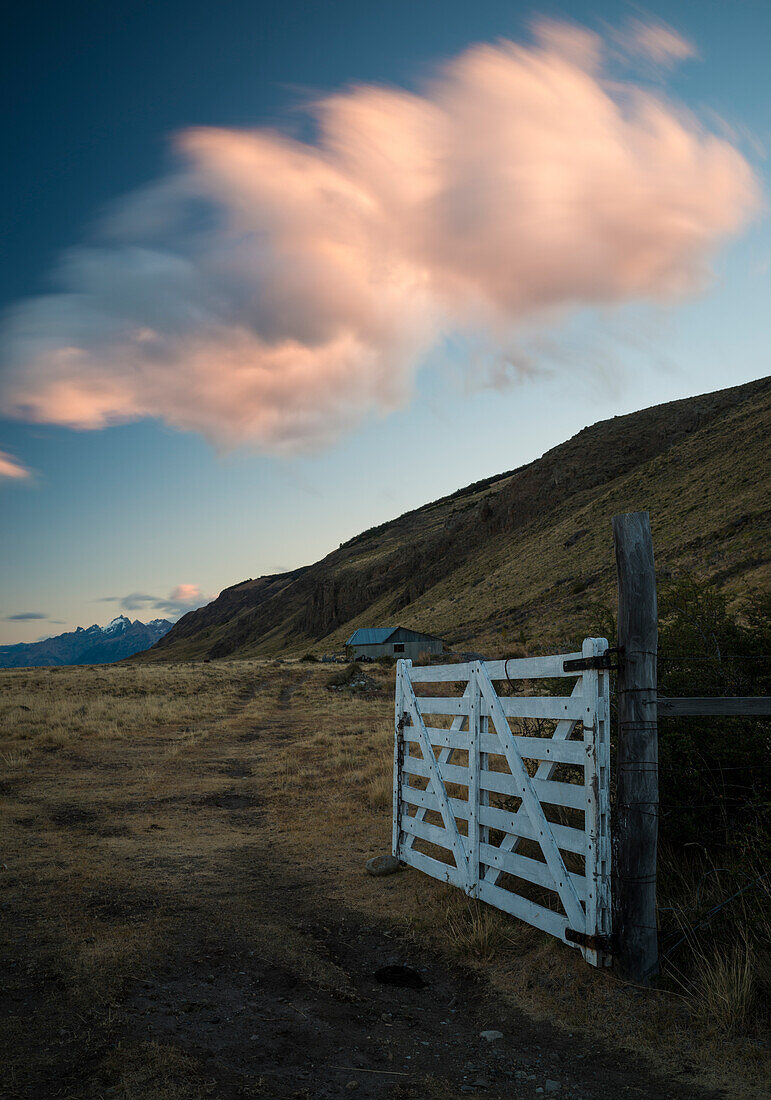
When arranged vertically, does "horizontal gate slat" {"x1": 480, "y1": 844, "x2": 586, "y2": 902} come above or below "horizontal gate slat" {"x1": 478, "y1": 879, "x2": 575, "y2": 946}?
above

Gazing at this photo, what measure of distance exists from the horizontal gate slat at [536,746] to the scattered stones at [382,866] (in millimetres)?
1712

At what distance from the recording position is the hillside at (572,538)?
4525 cm

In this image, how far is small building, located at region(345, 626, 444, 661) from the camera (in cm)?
6569

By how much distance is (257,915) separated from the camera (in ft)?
21.0

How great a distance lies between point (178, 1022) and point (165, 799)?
Answer: 26.9ft

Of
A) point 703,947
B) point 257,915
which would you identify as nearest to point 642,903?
point 703,947

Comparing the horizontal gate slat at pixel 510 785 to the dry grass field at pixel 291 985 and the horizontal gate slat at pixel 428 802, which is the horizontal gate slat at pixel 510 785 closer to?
the horizontal gate slat at pixel 428 802

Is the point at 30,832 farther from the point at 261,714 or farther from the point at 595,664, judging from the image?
the point at 261,714

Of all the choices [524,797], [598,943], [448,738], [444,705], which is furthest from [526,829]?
[444,705]

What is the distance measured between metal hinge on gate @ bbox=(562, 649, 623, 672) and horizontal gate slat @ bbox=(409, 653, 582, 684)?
0.16 feet

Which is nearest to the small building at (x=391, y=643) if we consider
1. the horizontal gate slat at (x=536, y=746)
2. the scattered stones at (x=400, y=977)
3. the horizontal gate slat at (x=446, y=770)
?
the horizontal gate slat at (x=446, y=770)

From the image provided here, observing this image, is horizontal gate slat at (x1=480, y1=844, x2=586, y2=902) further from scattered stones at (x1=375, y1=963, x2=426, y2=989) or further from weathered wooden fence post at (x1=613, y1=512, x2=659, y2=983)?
scattered stones at (x1=375, y1=963, x2=426, y2=989)

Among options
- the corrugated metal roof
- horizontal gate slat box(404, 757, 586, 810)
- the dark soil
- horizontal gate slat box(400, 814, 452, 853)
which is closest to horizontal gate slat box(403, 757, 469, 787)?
horizontal gate slat box(404, 757, 586, 810)

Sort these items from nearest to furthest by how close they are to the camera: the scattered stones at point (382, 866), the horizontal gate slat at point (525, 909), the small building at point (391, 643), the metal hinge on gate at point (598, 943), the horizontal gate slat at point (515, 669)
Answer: the metal hinge on gate at point (598, 943) < the horizontal gate slat at point (525, 909) < the horizontal gate slat at point (515, 669) < the scattered stones at point (382, 866) < the small building at point (391, 643)
